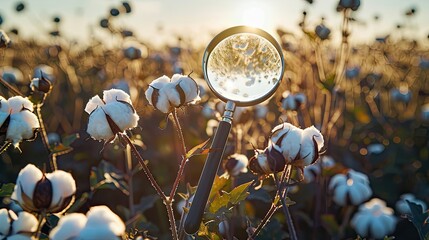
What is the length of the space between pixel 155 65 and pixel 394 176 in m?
2.91

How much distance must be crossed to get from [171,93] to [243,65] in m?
0.21

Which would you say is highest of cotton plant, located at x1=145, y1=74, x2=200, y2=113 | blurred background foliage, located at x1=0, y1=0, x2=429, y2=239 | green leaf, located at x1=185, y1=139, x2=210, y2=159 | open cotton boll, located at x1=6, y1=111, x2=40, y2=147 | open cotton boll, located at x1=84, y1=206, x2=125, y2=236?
cotton plant, located at x1=145, y1=74, x2=200, y2=113

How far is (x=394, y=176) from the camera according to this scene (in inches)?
168

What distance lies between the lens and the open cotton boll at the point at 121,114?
140cm

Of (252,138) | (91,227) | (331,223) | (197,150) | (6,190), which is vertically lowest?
(331,223)

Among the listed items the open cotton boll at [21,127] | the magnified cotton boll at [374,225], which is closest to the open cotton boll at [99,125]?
the open cotton boll at [21,127]

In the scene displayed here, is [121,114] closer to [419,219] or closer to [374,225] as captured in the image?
[419,219]

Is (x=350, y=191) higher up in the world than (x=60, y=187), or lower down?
lower down

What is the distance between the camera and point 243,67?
1.50 m

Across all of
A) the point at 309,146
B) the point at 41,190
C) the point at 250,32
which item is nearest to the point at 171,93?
the point at 250,32

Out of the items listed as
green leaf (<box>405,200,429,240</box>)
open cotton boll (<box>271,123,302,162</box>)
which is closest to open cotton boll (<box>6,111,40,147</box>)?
open cotton boll (<box>271,123,302,162</box>)

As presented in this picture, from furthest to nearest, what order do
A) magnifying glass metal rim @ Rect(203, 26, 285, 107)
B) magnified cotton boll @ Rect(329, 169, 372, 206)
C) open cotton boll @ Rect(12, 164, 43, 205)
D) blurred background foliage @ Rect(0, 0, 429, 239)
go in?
blurred background foliage @ Rect(0, 0, 429, 239) < magnified cotton boll @ Rect(329, 169, 372, 206) < magnifying glass metal rim @ Rect(203, 26, 285, 107) < open cotton boll @ Rect(12, 164, 43, 205)

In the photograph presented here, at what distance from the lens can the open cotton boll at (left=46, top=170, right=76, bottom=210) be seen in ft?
3.80

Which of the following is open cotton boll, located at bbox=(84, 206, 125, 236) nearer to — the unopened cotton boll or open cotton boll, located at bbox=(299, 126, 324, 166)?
open cotton boll, located at bbox=(299, 126, 324, 166)
